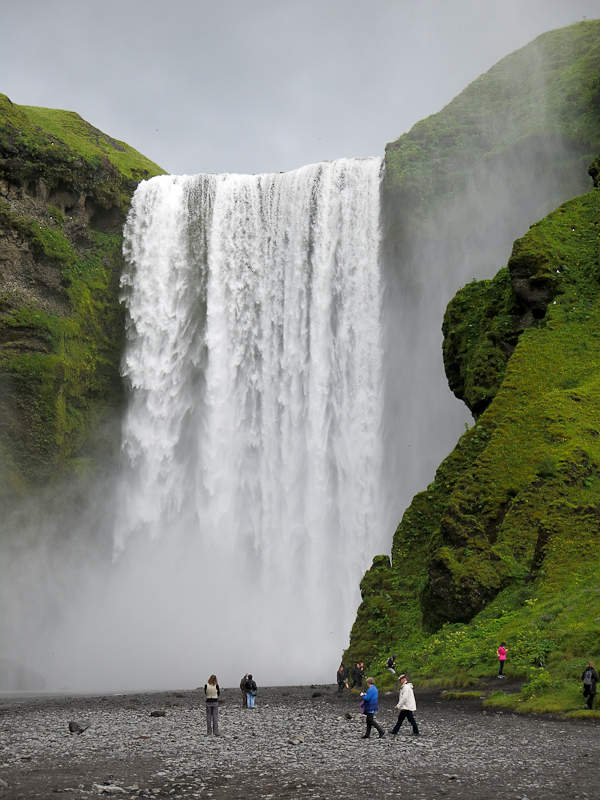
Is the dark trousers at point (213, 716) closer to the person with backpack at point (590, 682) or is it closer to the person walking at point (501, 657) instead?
the person walking at point (501, 657)

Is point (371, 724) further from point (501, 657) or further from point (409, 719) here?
point (501, 657)

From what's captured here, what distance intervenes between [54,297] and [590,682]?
39936 millimetres

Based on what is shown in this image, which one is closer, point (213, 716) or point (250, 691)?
point (213, 716)

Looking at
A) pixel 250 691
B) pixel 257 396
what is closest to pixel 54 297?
pixel 257 396

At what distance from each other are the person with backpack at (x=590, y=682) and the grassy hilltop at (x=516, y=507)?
1.82 ft

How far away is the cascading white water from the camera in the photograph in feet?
137

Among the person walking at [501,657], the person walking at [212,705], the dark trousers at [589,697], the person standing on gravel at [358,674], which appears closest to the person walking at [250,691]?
the person standing on gravel at [358,674]

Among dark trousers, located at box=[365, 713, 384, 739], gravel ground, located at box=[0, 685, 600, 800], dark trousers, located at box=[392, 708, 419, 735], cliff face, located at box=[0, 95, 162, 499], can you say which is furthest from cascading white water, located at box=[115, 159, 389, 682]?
dark trousers, located at box=[392, 708, 419, 735]

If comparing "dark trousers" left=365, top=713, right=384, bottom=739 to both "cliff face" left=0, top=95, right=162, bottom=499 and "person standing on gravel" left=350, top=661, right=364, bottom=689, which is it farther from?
"cliff face" left=0, top=95, right=162, bottom=499

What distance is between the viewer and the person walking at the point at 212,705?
15000 mm

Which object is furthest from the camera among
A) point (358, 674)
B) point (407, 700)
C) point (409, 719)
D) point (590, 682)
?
point (358, 674)

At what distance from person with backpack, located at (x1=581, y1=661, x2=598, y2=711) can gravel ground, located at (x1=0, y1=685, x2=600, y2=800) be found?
0.75 meters

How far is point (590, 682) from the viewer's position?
13.5 m

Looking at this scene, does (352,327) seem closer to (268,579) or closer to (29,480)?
(268,579)
